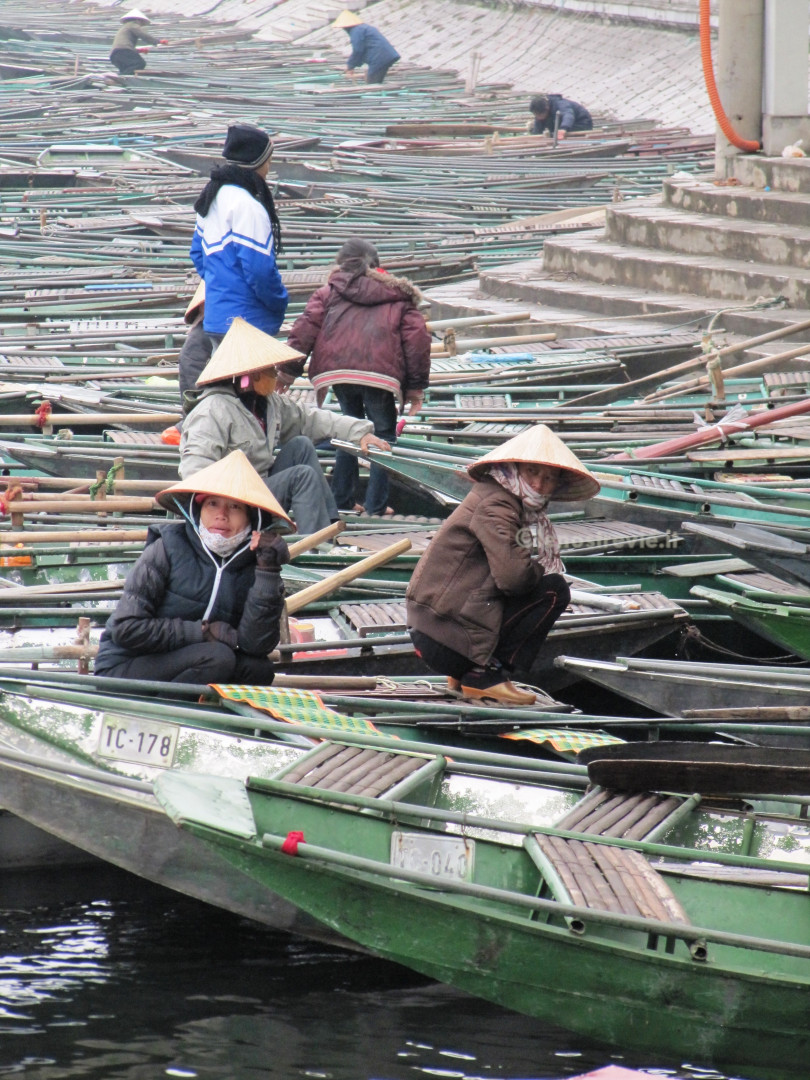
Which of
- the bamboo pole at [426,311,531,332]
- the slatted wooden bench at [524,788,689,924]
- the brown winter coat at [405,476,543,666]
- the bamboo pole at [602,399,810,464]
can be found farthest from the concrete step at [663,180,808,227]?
the slatted wooden bench at [524,788,689,924]

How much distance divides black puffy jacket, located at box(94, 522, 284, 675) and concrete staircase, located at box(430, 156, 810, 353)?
6692 millimetres

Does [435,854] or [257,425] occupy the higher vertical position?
[257,425]

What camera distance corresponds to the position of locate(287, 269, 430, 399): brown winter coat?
8.26 m

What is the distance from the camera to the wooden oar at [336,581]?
6.28 meters

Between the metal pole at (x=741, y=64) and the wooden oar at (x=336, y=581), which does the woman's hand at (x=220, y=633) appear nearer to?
the wooden oar at (x=336, y=581)

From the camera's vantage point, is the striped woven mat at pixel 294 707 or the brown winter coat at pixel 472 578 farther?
the brown winter coat at pixel 472 578

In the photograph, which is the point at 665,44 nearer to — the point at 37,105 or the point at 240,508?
the point at 37,105

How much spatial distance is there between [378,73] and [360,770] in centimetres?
2588

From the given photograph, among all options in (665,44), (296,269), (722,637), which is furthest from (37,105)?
(722,637)

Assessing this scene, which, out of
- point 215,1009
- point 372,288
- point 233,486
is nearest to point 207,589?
point 233,486

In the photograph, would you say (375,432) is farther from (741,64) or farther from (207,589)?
(741,64)

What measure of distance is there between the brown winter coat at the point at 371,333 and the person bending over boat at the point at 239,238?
0.68 m

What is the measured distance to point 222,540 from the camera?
5.40 meters

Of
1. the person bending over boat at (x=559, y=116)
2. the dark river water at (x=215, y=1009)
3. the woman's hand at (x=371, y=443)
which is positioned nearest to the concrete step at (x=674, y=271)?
the woman's hand at (x=371, y=443)
